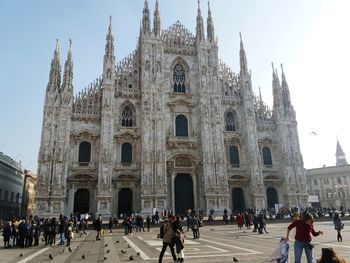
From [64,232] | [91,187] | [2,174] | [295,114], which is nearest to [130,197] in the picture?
[91,187]

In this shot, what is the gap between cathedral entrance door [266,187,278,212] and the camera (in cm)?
3619

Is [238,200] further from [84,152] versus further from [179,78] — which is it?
[84,152]

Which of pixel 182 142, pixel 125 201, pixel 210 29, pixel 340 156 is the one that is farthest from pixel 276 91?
pixel 340 156

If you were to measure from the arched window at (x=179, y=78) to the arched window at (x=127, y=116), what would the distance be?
5963mm

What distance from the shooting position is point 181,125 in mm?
35688

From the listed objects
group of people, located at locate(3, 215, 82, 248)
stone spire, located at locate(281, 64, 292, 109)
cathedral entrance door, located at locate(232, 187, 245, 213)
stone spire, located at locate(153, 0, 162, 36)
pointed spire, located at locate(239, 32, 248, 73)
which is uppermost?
stone spire, located at locate(153, 0, 162, 36)

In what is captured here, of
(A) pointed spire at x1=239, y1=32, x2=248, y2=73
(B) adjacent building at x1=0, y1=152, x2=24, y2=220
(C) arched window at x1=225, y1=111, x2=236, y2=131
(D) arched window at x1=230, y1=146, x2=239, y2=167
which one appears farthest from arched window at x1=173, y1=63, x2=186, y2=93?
(B) adjacent building at x1=0, y1=152, x2=24, y2=220

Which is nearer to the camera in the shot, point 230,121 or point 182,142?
point 182,142

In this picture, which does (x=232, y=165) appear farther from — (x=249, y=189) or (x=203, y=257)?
(x=203, y=257)

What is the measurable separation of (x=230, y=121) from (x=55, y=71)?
67.0 ft

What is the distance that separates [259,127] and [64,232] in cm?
2839

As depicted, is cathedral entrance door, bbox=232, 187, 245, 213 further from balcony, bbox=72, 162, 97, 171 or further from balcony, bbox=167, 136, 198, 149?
balcony, bbox=72, 162, 97, 171

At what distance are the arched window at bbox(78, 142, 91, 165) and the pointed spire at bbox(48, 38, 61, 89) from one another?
21.8 ft

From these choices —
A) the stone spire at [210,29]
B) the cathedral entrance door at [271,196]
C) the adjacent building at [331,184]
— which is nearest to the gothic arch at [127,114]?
the stone spire at [210,29]
